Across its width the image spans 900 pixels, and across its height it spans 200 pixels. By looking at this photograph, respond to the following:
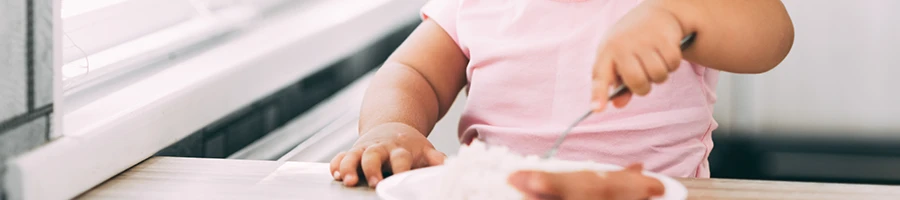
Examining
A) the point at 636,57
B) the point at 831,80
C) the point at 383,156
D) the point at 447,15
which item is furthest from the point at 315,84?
the point at 831,80

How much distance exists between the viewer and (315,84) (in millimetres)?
1057

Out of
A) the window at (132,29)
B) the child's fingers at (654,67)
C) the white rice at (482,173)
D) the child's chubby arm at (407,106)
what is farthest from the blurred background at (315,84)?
the child's fingers at (654,67)

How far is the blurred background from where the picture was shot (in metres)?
0.73

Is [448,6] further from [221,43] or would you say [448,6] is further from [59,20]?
[59,20]

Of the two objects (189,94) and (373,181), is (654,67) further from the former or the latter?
(189,94)

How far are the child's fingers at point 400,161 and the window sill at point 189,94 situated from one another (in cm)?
20

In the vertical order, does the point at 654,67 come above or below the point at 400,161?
above

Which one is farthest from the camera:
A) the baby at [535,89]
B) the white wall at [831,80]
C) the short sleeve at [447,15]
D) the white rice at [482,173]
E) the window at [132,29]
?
the white wall at [831,80]

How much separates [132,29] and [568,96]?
1.34 feet

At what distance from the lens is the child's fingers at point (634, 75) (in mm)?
499

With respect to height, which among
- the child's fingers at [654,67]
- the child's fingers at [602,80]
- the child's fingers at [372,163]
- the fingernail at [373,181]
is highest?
the child's fingers at [654,67]

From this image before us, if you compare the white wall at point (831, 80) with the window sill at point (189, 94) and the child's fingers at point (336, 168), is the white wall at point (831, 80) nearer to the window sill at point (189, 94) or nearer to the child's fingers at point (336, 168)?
the window sill at point (189, 94)

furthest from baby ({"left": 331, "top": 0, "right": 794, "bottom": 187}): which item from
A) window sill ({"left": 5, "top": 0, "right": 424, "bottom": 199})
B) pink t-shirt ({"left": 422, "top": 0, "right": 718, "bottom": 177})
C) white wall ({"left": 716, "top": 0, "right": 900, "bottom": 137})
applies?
white wall ({"left": 716, "top": 0, "right": 900, "bottom": 137})

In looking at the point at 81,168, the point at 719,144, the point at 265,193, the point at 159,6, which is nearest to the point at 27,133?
the point at 81,168
